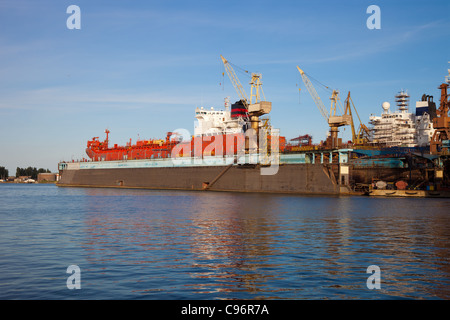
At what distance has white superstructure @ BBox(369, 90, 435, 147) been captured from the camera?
132 m

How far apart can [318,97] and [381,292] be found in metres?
91.0

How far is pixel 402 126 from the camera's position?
140 m

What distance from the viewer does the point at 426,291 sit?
48.3 feet

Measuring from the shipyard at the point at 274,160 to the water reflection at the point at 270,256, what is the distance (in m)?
41.3

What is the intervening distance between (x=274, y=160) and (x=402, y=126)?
7382cm

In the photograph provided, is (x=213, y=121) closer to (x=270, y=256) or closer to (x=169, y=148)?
(x=169, y=148)

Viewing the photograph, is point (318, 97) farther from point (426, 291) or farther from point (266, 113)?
point (426, 291)

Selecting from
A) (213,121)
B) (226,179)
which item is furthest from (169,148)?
(226,179)

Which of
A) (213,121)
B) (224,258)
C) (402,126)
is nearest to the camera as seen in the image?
(224,258)

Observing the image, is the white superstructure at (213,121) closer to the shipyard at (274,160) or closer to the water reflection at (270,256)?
the shipyard at (274,160)

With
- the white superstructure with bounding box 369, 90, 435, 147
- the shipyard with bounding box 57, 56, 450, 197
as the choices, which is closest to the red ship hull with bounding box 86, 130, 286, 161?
the shipyard with bounding box 57, 56, 450, 197

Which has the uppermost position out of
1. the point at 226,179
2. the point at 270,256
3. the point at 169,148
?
the point at 169,148

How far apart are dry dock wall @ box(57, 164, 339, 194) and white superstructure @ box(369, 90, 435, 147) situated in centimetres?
6178
